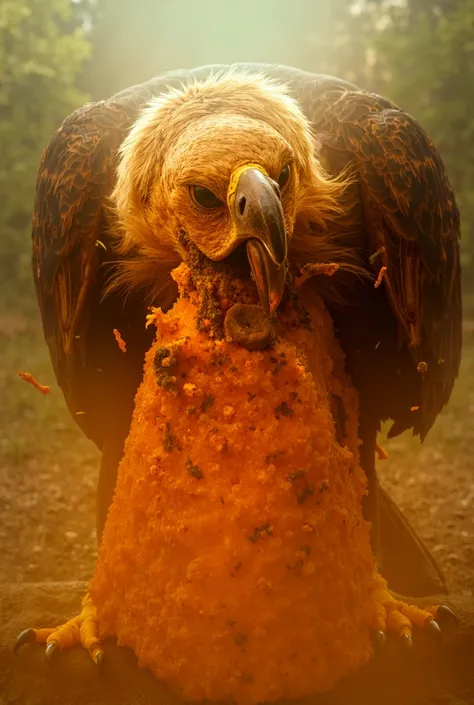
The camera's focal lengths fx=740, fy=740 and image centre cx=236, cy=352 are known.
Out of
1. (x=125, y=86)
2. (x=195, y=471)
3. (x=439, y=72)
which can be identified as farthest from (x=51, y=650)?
(x=439, y=72)

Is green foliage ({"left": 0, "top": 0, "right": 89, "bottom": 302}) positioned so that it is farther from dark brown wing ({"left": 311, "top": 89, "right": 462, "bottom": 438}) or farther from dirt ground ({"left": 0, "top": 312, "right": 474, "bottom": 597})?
dark brown wing ({"left": 311, "top": 89, "right": 462, "bottom": 438})

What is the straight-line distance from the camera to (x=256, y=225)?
0.75 meters

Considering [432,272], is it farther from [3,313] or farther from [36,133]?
[3,313]

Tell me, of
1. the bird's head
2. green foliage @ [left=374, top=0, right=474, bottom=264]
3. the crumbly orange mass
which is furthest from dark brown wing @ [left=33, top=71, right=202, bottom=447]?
green foliage @ [left=374, top=0, right=474, bottom=264]

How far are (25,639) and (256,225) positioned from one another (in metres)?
0.69

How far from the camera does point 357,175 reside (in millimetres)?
1085

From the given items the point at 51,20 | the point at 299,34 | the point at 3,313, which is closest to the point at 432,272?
the point at 299,34

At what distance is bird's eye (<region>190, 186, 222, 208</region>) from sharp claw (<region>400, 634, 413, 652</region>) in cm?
66

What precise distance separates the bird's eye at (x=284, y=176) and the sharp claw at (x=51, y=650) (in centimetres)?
70

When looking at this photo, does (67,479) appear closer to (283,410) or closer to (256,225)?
(283,410)

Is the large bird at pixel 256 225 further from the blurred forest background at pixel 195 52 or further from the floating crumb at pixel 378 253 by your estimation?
the blurred forest background at pixel 195 52

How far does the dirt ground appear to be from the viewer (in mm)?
1880

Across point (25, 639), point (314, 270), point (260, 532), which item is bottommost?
point (25, 639)

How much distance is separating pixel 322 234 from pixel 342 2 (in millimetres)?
914
